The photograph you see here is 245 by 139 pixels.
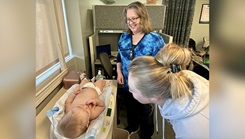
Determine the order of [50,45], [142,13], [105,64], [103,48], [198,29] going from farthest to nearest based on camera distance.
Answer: [198,29] → [103,48] → [105,64] → [50,45] → [142,13]

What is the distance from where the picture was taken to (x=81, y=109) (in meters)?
1.11

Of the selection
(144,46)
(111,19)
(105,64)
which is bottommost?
(105,64)

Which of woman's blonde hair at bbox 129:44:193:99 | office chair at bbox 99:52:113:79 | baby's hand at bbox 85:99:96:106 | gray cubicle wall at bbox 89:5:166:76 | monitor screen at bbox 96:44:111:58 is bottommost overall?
baby's hand at bbox 85:99:96:106

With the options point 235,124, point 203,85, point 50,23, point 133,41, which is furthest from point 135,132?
point 235,124

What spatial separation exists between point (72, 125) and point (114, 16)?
180cm

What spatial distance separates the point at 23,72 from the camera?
220mm

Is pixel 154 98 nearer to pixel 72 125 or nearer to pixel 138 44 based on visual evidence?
pixel 72 125

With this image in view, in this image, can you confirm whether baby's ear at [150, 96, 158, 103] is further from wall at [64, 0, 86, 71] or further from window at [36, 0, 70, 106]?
wall at [64, 0, 86, 71]

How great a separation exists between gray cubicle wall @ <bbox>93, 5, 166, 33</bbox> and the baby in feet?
3.66

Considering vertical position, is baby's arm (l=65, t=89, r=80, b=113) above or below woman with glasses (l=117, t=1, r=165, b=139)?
below

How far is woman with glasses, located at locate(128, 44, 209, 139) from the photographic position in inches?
31.2

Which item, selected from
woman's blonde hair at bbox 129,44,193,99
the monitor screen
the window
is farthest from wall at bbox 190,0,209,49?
woman's blonde hair at bbox 129,44,193,99

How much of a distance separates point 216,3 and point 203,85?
0.66 m

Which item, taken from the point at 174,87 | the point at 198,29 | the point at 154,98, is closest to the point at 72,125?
the point at 154,98
